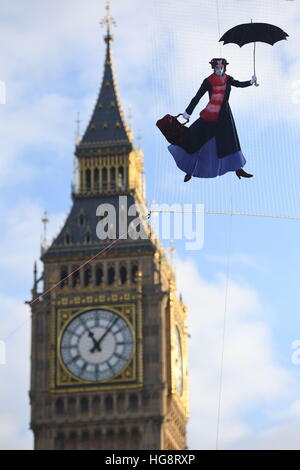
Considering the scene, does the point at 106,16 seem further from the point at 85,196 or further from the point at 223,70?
the point at 223,70

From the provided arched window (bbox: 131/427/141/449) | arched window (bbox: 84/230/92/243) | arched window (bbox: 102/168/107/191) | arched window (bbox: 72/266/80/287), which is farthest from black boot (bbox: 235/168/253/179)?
arched window (bbox: 102/168/107/191)

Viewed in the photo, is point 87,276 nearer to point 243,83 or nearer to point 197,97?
point 197,97

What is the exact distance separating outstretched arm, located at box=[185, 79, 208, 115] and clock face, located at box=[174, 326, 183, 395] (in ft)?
199

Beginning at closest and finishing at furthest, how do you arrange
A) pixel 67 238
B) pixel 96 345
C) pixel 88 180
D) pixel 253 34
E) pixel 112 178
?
1. pixel 253 34
2. pixel 96 345
3. pixel 67 238
4. pixel 88 180
5. pixel 112 178

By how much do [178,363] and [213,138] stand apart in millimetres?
61468

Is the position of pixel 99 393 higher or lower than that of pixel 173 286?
lower

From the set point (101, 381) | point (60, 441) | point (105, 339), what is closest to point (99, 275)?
point (105, 339)

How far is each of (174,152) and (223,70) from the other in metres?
4.25

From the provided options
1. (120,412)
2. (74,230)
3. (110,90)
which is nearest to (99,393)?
(120,412)

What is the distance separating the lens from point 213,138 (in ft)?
298

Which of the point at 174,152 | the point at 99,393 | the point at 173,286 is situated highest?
the point at 173,286

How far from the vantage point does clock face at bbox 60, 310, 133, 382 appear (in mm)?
145375

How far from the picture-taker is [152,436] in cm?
14438

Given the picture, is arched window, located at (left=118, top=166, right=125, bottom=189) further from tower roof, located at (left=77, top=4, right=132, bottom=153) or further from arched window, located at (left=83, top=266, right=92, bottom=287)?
arched window, located at (left=83, top=266, right=92, bottom=287)
